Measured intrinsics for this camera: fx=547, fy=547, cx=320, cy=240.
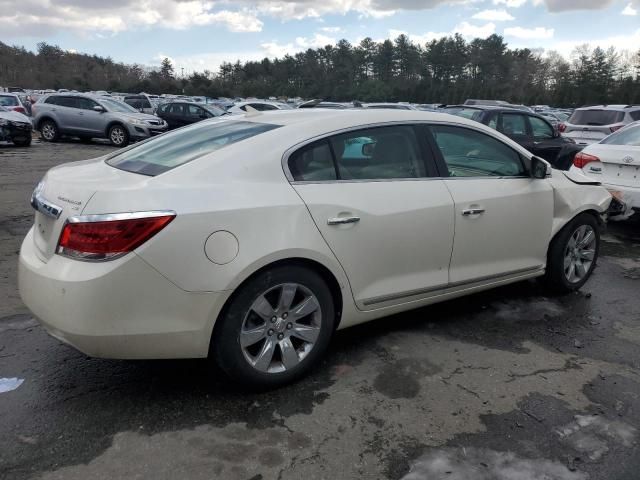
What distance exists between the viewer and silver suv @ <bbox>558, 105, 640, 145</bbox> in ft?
42.5

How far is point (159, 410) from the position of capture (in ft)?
9.43

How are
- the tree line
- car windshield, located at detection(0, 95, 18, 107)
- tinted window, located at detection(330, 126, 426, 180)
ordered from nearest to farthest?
tinted window, located at detection(330, 126, 426, 180), car windshield, located at detection(0, 95, 18, 107), the tree line

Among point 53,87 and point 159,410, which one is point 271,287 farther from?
point 53,87

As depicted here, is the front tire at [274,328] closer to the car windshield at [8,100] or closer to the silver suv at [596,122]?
the silver suv at [596,122]

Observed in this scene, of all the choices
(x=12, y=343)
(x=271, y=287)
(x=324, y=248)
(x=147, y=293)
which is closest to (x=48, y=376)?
(x=12, y=343)

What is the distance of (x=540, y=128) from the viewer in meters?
11.5

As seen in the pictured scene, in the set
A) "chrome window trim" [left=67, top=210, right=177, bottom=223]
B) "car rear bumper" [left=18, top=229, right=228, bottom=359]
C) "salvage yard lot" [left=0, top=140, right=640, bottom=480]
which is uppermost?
"chrome window trim" [left=67, top=210, right=177, bottom=223]

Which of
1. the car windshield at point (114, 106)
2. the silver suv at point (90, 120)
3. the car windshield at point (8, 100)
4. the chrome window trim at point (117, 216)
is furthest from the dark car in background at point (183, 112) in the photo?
the chrome window trim at point (117, 216)

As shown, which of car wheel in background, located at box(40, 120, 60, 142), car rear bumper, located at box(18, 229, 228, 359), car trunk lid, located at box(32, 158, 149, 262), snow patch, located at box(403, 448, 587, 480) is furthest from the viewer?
car wheel in background, located at box(40, 120, 60, 142)

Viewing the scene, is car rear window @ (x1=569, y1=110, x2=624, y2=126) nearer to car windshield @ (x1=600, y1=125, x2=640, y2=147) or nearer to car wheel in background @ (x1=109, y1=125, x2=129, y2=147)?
car windshield @ (x1=600, y1=125, x2=640, y2=147)

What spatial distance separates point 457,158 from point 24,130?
1603 cm

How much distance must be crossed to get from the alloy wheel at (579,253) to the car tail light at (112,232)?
11.5 feet

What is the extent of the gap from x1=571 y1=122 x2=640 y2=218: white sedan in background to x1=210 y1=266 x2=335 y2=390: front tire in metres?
4.96

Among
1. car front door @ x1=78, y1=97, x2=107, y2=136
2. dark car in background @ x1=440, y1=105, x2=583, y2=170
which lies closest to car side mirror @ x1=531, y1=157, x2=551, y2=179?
dark car in background @ x1=440, y1=105, x2=583, y2=170
